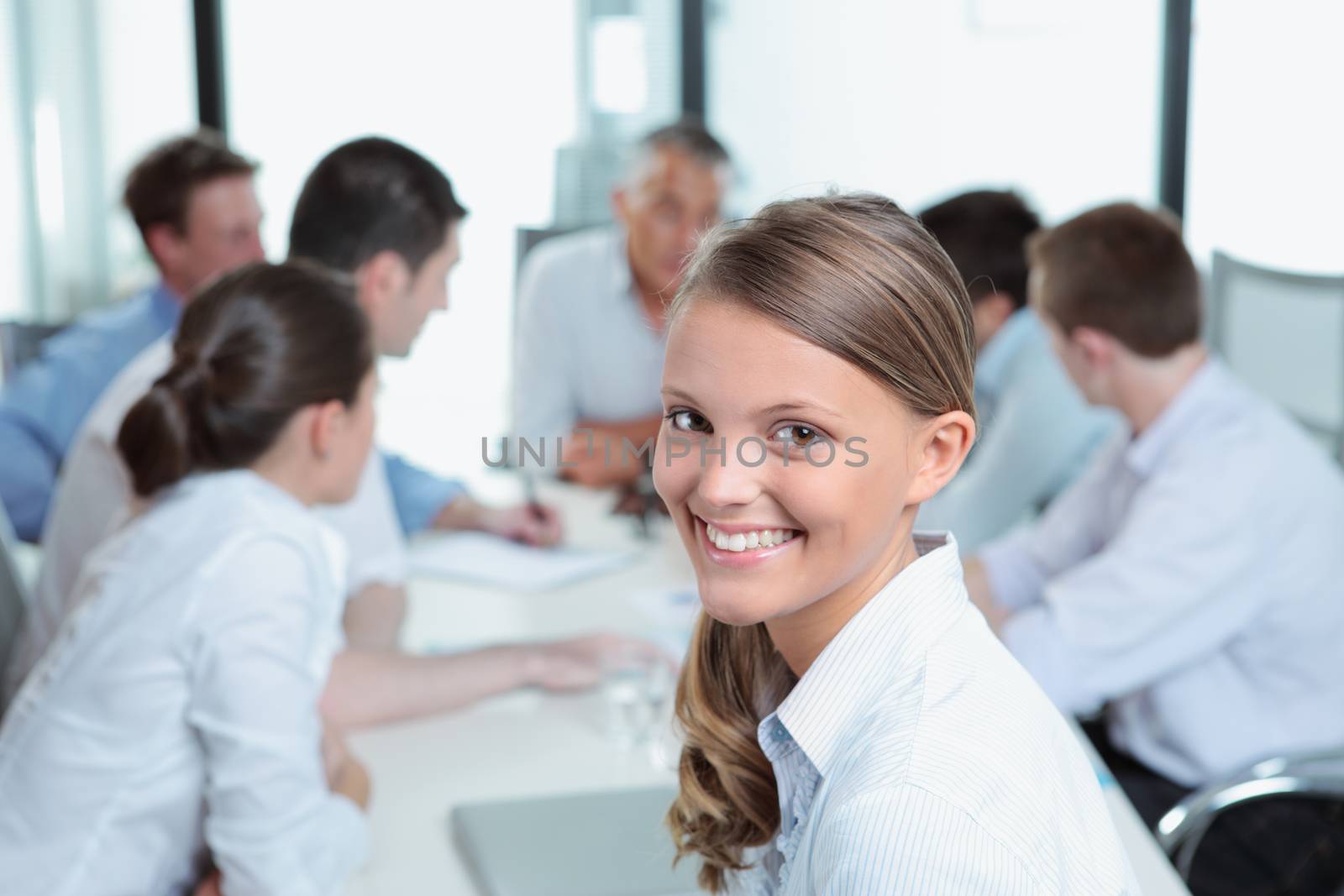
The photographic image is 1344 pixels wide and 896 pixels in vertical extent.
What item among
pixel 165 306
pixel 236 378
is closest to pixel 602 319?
pixel 165 306

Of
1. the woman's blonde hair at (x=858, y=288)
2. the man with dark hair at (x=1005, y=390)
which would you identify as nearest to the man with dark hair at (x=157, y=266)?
the man with dark hair at (x=1005, y=390)

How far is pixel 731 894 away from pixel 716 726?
146 mm

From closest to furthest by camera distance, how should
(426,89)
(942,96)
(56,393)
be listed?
(56,393), (426,89), (942,96)

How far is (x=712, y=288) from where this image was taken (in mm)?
782

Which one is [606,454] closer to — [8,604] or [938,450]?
[8,604]

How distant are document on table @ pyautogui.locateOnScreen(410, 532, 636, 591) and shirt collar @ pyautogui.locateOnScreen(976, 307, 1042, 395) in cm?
87

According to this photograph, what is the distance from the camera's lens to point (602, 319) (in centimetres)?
304

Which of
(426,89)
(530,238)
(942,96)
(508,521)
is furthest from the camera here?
(942,96)

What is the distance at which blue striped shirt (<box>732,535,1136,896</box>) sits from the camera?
Answer: 0.70 metres

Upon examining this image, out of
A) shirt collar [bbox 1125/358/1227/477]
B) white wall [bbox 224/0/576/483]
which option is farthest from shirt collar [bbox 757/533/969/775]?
white wall [bbox 224/0/576/483]

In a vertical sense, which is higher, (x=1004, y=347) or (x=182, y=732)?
(x=1004, y=347)

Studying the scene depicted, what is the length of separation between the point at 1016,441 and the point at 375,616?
1.27 metres

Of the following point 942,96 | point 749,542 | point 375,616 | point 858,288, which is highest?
point 942,96

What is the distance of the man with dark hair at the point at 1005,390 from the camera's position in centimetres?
252
